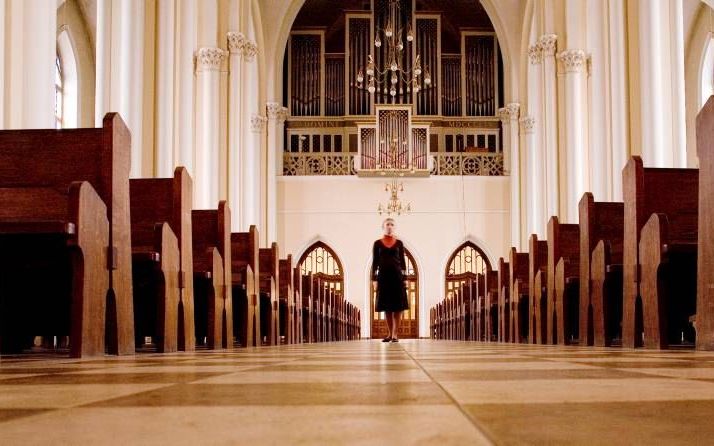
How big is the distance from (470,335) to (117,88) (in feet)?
26.8

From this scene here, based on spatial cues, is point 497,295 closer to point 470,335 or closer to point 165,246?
point 470,335

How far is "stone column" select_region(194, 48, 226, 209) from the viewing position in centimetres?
1541

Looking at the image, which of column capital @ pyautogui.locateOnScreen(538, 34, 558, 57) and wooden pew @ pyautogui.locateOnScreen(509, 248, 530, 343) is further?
column capital @ pyautogui.locateOnScreen(538, 34, 558, 57)

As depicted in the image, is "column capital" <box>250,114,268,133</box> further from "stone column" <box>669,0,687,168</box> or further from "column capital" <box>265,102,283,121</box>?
"stone column" <box>669,0,687,168</box>

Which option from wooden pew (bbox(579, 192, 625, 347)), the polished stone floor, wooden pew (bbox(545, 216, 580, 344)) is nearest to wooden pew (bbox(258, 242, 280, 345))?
wooden pew (bbox(545, 216, 580, 344))

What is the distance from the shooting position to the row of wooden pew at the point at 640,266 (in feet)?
15.6

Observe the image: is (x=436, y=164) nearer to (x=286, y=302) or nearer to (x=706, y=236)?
(x=286, y=302)

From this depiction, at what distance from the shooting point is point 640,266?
18.5 ft

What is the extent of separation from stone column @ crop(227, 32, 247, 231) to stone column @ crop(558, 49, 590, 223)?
6.50 metres

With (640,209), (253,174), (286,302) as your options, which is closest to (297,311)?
(286,302)

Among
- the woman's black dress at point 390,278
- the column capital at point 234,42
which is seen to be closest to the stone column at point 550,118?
the column capital at point 234,42

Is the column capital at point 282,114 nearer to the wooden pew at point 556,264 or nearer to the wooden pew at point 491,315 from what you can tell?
the wooden pew at point 491,315

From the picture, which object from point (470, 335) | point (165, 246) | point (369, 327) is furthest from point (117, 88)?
point (369, 327)

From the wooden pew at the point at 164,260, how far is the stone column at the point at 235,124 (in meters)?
11.6
